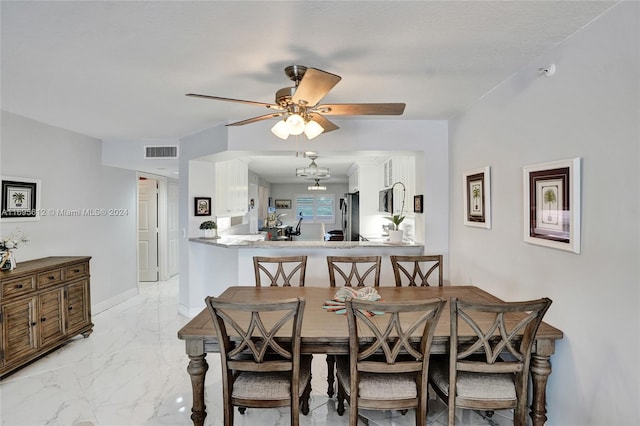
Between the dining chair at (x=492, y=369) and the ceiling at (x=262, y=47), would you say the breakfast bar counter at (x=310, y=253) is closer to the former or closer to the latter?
the ceiling at (x=262, y=47)

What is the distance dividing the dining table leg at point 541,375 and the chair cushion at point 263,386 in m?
1.31

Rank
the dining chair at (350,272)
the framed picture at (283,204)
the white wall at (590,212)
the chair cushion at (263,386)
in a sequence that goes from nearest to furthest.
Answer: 1. the white wall at (590,212)
2. the chair cushion at (263,386)
3. the dining chair at (350,272)
4. the framed picture at (283,204)

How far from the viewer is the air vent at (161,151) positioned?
4.54 metres

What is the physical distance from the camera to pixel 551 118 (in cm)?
197

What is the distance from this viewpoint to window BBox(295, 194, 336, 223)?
36.9 ft

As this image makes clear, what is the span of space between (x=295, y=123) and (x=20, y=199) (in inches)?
127

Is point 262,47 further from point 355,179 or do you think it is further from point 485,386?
point 355,179

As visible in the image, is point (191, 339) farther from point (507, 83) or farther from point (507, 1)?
point (507, 83)

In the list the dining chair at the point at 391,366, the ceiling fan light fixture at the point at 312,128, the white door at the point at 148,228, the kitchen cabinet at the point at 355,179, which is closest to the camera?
the dining chair at the point at 391,366

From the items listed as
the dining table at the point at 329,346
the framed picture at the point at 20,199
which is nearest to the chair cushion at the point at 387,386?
Answer: the dining table at the point at 329,346

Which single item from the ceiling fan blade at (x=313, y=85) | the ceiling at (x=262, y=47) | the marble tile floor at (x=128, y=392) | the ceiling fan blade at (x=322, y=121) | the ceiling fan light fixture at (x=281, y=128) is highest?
the ceiling at (x=262, y=47)

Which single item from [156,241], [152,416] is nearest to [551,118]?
[152,416]

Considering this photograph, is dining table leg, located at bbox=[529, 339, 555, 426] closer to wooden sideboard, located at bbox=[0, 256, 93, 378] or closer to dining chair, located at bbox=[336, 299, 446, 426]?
dining chair, located at bbox=[336, 299, 446, 426]

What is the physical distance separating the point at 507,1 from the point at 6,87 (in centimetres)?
347
